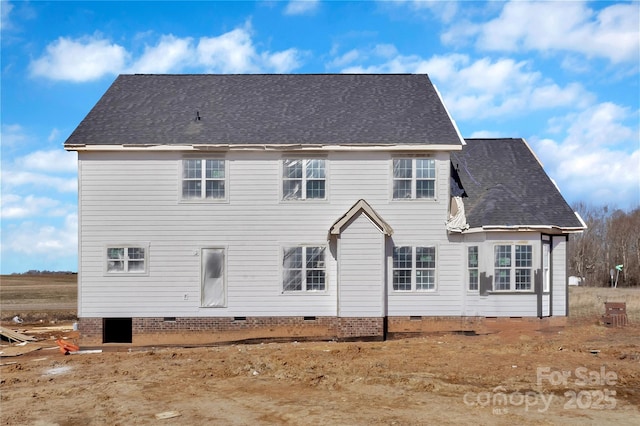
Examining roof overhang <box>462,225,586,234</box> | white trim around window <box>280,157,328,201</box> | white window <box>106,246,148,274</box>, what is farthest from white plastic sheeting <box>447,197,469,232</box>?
white window <box>106,246,148,274</box>

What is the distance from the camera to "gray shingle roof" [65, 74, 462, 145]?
22.1 meters

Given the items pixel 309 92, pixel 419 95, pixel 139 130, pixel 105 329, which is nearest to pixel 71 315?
pixel 105 329

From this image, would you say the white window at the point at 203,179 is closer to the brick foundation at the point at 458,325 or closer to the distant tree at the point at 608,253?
the brick foundation at the point at 458,325

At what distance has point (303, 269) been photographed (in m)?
21.8

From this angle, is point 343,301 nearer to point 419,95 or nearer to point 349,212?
point 349,212

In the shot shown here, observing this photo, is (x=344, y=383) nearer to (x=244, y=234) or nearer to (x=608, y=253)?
(x=244, y=234)

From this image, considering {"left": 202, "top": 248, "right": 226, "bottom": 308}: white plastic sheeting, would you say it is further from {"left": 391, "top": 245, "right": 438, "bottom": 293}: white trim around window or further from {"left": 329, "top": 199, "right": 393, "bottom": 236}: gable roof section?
{"left": 391, "top": 245, "right": 438, "bottom": 293}: white trim around window

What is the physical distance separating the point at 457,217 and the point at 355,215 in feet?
11.8

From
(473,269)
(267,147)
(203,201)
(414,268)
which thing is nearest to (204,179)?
(203,201)

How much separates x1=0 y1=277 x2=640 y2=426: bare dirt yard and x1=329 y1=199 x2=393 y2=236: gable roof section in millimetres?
3682

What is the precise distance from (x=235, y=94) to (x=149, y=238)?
22.3 ft

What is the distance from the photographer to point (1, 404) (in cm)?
1349

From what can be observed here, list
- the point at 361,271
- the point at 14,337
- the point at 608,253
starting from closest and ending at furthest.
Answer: the point at 361,271 < the point at 14,337 < the point at 608,253

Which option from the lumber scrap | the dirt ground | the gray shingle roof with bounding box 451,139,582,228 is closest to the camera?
the dirt ground
